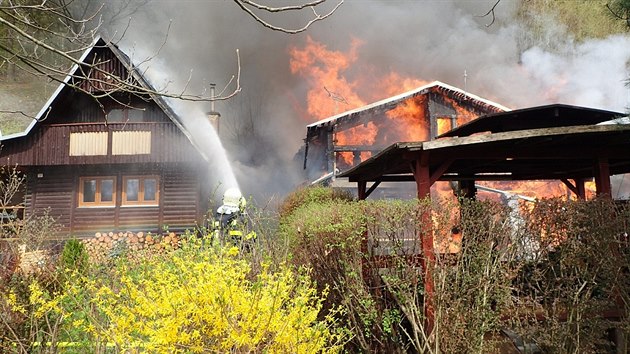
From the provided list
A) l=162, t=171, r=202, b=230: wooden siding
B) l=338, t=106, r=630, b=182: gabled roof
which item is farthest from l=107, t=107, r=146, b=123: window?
l=338, t=106, r=630, b=182: gabled roof

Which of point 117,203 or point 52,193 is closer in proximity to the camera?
point 117,203

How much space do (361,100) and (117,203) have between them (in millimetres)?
15227

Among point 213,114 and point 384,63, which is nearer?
point 213,114

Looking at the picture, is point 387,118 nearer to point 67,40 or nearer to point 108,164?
point 108,164

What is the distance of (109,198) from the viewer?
1770cm

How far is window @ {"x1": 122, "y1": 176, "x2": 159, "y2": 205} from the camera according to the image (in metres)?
17.7

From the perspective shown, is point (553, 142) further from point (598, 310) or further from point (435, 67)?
point (435, 67)

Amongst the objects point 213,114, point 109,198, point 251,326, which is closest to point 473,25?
point 213,114

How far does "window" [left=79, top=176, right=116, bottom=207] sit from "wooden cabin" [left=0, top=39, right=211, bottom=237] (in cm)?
4

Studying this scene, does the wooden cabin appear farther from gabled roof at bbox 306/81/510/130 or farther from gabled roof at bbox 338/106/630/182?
gabled roof at bbox 338/106/630/182

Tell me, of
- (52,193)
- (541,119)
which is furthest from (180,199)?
(541,119)

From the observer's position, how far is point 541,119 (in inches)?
424

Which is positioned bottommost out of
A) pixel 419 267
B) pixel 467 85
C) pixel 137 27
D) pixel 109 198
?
pixel 419 267

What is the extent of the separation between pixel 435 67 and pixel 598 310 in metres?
27.8
